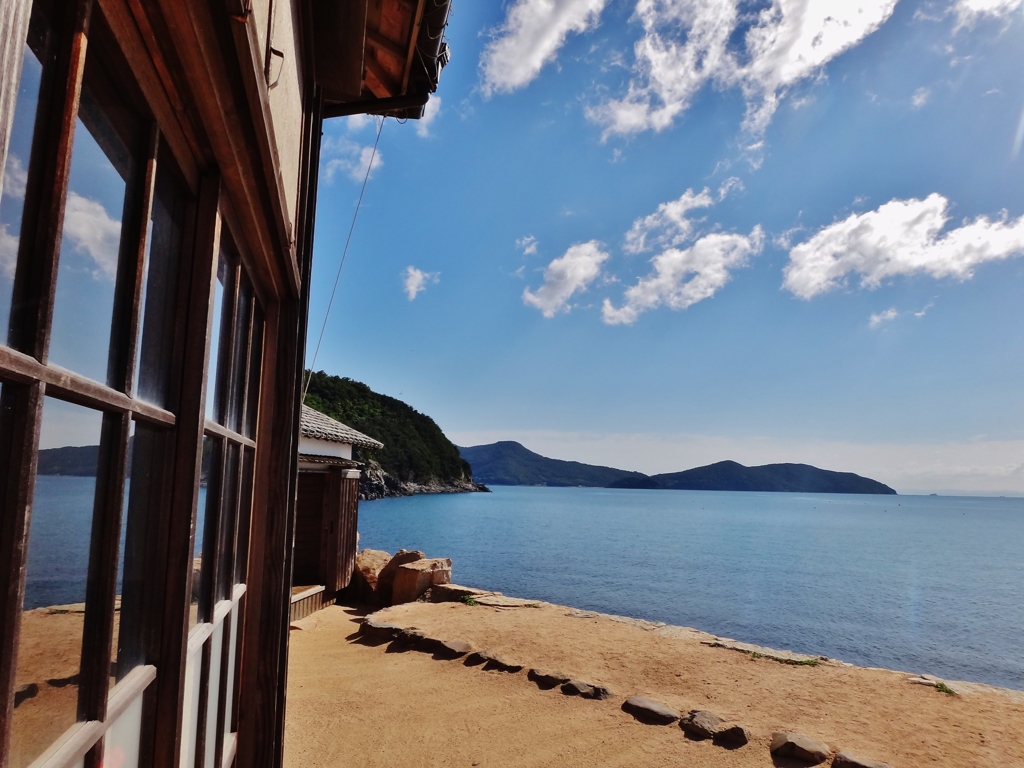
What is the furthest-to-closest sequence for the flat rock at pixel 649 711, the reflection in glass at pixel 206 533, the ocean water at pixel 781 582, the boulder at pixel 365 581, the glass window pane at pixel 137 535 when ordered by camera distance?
the ocean water at pixel 781 582, the boulder at pixel 365 581, the flat rock at pixel 649 711, the reflection in glass at pixel 206 533, the glass window pane at pixel 137 535

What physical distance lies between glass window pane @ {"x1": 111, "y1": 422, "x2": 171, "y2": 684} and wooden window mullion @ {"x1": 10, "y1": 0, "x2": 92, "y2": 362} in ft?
1.56

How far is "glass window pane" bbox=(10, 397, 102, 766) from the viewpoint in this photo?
766mm

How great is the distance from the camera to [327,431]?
10.5 m

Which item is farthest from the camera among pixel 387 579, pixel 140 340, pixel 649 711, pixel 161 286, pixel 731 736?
pixel 387 579

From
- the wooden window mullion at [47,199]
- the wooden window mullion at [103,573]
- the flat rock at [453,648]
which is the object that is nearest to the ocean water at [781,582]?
the flat rock at [453,648]

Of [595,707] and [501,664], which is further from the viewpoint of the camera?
[501,664]

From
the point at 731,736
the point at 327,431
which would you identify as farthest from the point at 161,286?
the point at 327,431

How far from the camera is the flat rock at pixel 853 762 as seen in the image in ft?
15.2

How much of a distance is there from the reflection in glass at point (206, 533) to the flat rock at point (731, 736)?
4824 mm

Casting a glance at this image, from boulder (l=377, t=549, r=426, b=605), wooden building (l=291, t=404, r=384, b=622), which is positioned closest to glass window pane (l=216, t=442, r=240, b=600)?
wooden building (l=291, t=404, r=384, b=622)

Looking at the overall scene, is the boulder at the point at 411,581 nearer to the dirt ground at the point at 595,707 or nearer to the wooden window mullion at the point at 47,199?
the dirt ground at the point at 595,707

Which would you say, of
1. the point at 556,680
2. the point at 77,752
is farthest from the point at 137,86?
the point at 556,680

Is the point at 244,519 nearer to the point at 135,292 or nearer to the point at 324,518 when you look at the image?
the point at 135,292

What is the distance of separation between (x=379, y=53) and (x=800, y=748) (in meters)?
6.02
